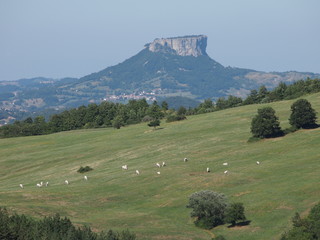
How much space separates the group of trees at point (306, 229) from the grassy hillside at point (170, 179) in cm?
413

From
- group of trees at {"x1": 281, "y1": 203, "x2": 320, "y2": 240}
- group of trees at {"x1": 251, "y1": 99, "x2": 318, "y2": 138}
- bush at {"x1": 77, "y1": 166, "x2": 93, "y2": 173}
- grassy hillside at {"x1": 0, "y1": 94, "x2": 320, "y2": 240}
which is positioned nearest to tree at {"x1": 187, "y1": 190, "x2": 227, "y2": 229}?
grassy hillside at {"x1": 0, "y1": 94, "x2": 320, "y2": 240}

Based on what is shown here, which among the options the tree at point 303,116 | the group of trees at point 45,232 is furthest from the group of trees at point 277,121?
the group of trees at point 45,232

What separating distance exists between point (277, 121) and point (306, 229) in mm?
64960

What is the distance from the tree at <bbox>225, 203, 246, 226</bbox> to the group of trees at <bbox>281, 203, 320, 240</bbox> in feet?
26.8

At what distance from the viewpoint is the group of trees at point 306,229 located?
56.6 m

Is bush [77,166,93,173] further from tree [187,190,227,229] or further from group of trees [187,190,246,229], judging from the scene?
tree [187,190,227,229]

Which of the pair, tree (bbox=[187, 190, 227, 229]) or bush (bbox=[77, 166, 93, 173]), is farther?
bush (bbox=[77, 166, 93, 173])

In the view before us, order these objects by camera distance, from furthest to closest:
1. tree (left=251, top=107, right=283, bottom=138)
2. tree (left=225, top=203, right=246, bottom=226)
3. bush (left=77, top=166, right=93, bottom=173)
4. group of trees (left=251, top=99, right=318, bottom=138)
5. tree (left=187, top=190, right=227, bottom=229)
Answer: group of trees (left=251, top=99, right=318, bottom=138), tree (left=251, top=107, right=283, bottom=138), bush (left=77, top=166, right=93, bottom=173), tree (left=187, top=190, right=227, bottom=229), tree (left=225, top=203, right=246, bottom=226)

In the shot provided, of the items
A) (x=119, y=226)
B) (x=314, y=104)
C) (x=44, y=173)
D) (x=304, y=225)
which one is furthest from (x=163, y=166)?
(x=314, y=104)

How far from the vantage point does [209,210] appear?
71.8 metres

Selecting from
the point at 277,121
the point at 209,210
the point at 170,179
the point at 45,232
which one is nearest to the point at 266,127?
the point at 277,121

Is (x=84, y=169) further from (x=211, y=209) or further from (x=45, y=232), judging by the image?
(x=45, y=232)

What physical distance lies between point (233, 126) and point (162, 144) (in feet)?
66.6

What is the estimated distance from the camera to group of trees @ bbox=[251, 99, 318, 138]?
120375 millimetres
